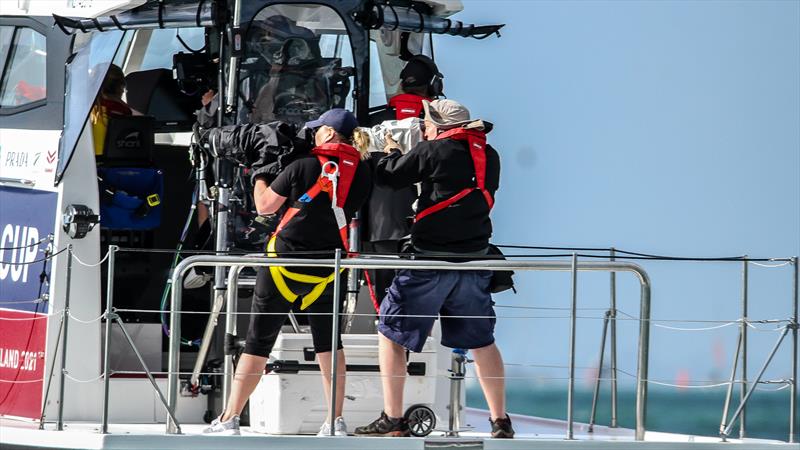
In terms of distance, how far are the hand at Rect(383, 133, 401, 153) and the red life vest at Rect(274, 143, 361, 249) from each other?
41cm

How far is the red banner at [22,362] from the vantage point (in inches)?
359

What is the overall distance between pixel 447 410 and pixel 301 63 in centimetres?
225

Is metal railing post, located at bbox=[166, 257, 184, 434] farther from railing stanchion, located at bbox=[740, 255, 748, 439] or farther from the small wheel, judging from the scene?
railing stanchion, located at bbox=[740, 255, 748, 439]

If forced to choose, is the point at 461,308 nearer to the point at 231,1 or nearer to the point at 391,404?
the point at 391,404

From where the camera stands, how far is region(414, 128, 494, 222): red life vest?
838 cm

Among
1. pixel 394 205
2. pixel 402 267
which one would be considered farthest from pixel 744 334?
pixel 394 205

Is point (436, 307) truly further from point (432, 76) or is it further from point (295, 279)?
point (432, 76)

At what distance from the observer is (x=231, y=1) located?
9.44 metres

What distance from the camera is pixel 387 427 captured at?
8289mm

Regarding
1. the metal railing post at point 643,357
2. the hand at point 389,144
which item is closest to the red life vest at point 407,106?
the hand at point 389,144

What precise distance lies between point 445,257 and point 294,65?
1.88 meters

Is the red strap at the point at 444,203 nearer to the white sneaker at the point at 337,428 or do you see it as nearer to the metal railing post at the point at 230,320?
the metal railing post at the point at 230,320

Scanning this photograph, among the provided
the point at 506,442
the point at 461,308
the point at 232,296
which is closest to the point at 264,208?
the point at 232,296

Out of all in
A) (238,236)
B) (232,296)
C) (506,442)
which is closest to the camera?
(506,442)
